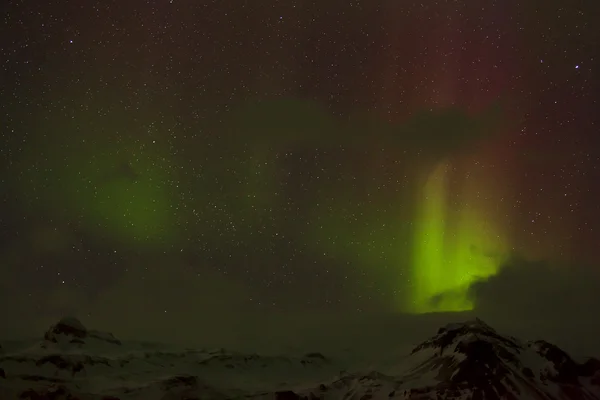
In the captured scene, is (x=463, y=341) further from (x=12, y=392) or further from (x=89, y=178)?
(x=12, y=392)

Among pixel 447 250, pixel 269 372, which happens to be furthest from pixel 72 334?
pixel 447 250

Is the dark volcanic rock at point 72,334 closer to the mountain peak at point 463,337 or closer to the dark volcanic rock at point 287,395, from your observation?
the dark volcanic rock at point 287,395

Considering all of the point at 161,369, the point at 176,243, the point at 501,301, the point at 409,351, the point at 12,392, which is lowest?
the point at 12,392

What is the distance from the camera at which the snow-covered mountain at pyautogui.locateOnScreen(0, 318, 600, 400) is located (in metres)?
2.35

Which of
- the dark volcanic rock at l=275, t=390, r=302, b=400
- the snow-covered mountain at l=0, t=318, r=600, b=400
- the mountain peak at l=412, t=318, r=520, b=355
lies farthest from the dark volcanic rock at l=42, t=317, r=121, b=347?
the mountain peak at l=412, t=318, r=520, b=355

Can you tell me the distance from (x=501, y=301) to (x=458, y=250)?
31cm

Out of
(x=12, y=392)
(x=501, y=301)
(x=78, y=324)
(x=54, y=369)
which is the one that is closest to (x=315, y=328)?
(x=501, y=301)

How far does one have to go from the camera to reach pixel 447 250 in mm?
2402

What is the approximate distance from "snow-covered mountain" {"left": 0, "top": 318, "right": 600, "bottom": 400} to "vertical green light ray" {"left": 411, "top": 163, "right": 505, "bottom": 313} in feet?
0.55

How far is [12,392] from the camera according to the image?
244 centimetres

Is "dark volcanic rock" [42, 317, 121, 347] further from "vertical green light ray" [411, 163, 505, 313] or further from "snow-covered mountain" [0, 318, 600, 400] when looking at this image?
"vertical green light ray" [411, 163, 505, 313]

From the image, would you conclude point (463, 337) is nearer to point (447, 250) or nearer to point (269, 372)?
point (447, 250)

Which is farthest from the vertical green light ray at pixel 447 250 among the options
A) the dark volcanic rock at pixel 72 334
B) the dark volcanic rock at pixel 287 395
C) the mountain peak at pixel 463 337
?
the dark volcanic rock at pixel 72 334

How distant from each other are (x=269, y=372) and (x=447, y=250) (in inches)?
40.4
